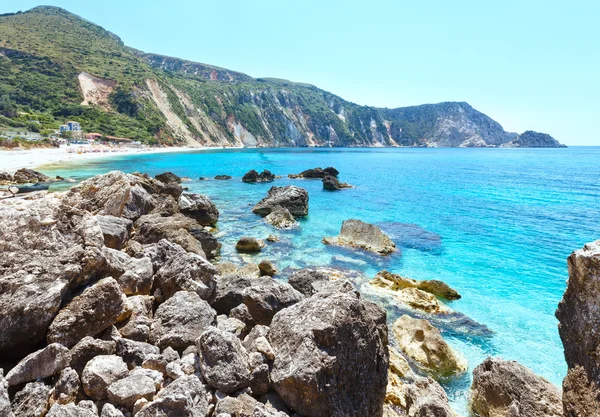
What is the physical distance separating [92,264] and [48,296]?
37.6 inches

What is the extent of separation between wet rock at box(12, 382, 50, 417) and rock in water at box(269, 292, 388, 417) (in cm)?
344

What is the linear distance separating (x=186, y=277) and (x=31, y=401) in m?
4.41

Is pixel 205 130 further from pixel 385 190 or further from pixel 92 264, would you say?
pixel 92 264

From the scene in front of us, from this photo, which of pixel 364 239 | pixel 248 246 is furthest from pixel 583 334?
pixel 248 246

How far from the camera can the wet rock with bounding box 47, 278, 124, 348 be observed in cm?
568

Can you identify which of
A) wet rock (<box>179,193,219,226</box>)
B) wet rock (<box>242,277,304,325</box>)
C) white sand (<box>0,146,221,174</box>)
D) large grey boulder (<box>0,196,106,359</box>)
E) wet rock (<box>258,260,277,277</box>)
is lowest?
white sand (<box>0,146,221,174</box>)

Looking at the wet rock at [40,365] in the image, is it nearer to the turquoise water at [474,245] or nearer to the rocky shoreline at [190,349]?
the rocky shoreline at [190,349]

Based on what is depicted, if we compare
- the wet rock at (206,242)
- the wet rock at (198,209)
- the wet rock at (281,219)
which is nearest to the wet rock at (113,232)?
the wet rock at (206,242)

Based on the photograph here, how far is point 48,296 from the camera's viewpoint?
579cm

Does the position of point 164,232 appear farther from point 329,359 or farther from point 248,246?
point 329,359

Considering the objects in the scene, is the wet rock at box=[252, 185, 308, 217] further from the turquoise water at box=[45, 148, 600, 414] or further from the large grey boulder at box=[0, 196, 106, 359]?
the large grey boulder at box=[0, 196, 106, 359]

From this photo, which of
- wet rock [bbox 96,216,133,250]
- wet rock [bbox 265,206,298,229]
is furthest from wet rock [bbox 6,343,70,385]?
wet rock [bbox 265,206,298,229]

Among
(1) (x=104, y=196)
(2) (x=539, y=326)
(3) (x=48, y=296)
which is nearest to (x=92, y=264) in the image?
(3) (x=48, y=296)

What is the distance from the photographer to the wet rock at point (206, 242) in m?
18.7
